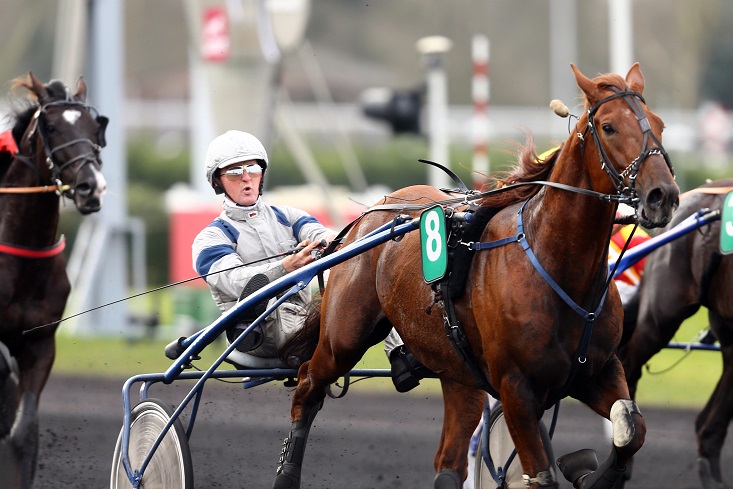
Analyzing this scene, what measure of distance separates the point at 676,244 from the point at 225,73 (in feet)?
19.5

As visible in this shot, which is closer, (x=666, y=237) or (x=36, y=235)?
(x=666, y=237)

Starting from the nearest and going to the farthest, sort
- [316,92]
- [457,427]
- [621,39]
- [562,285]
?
[562,285] < [457,427] < [621,39] < [316,92]

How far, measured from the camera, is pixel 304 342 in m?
4.86

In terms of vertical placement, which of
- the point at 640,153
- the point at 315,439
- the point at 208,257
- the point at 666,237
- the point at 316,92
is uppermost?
the point at 640,153

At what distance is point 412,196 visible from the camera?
4.75m

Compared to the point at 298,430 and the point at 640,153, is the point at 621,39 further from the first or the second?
the point at 640,153

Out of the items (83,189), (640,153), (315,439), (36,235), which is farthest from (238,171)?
(315,439)

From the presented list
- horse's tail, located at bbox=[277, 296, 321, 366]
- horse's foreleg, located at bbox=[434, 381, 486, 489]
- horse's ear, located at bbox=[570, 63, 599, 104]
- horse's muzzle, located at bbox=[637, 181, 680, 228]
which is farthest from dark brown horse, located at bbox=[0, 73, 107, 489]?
horse's muzzle, located at bbox=[637, 181, 680, 228]

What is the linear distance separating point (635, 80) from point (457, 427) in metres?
1.51

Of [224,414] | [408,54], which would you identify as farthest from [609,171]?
[408,54]

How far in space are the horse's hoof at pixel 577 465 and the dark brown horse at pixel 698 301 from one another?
1851 mm

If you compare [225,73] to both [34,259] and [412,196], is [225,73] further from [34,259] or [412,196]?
[412,196]

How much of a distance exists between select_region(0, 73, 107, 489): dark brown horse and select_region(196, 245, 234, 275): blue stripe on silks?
0.84 metres

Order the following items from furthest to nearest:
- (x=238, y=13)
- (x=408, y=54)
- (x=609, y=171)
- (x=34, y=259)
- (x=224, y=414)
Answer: (x=408, y=54)
(x=238, y=13)
(x=224, y=414)
(x=34, y=259)
(x=609, y=171)
